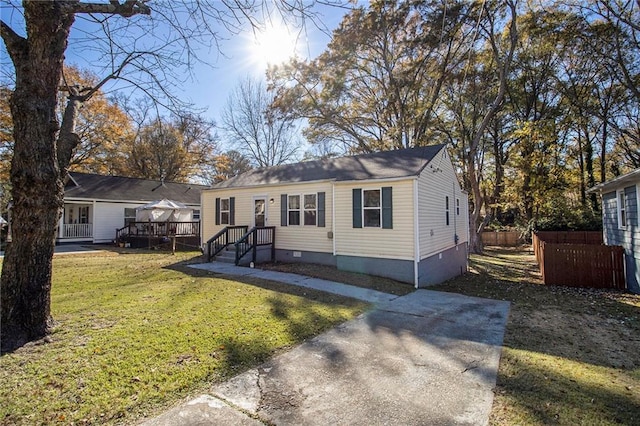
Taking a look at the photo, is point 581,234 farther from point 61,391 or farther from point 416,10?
point 61,391

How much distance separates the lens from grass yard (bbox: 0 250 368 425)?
2836 millimetres

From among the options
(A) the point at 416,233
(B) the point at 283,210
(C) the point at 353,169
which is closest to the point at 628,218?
(A) the point at 416,233

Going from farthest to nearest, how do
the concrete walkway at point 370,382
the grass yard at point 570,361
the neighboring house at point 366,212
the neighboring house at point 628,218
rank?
the neighboring house at point 366,212 → the neighboring house at point 628,218 → the grass yard at point 570,361 → the concrete walkway at point 370,382

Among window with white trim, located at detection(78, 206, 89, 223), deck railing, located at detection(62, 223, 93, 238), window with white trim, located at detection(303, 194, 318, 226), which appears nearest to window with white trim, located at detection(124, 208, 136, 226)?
deck railing, located at detection(62, 223, 93, 238)

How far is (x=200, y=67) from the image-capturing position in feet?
17.7

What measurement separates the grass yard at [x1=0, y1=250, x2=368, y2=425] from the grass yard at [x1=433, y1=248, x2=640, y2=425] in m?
2.66

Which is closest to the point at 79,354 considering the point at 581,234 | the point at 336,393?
the point at 336,393

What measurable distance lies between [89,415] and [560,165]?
26726 millimetres

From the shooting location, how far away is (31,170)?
3.89m

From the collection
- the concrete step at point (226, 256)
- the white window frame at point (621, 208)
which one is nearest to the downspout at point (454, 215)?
the white window frame at point (621, 208)

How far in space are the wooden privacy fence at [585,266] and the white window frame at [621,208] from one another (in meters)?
0.96

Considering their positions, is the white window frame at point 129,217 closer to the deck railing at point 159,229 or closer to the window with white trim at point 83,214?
the deck railing at point 159,229

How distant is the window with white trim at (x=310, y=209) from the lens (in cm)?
1134

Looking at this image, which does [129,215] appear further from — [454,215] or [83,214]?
[454,215]
